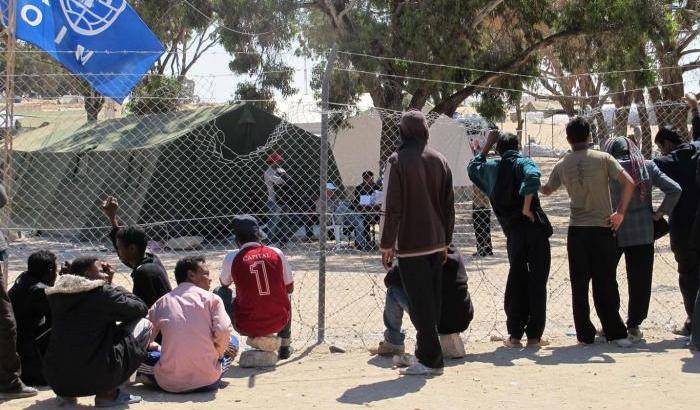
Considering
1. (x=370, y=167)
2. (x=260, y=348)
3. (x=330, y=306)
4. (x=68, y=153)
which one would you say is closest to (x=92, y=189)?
(x=68, y=153)

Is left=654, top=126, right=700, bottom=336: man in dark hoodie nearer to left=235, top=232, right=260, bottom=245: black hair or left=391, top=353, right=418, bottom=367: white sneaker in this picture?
left=391, top=353, right=418, bottom=367: white sneaker

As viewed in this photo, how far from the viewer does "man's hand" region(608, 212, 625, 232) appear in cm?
694

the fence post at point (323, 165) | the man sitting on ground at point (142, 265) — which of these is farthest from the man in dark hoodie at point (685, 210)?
the man sitting on ground at point (142, 265)

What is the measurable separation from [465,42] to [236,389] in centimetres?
1293

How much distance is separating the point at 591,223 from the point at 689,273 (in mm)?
1024

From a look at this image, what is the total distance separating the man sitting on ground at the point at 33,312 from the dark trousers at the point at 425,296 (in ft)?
7.53

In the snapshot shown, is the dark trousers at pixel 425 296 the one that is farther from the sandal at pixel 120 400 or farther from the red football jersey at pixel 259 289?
the sandal at pixel 120 400

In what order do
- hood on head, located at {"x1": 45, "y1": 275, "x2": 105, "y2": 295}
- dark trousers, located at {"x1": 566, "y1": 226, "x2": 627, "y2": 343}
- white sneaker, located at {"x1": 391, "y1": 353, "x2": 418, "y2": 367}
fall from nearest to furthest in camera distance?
hood on head, located at {"x1": 45, "y1": 275, "x2": 105, "y2": 295}, white sneaker, located at {"x1": 391, "y1": 353, "x2": 418, "y2": 367}, dark trousers, located at {"x1": 566, "y1": 226, "x2": 627, "y2": 343}

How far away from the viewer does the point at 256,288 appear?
266 inches

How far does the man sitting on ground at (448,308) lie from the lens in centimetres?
681

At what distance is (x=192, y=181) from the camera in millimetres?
16141

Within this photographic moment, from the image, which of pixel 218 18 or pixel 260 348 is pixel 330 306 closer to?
Answer: pixel 260 348

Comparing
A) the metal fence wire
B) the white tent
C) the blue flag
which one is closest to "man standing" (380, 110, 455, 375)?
the blue flag

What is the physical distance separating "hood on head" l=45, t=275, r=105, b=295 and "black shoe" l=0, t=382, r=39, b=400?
774 mm
